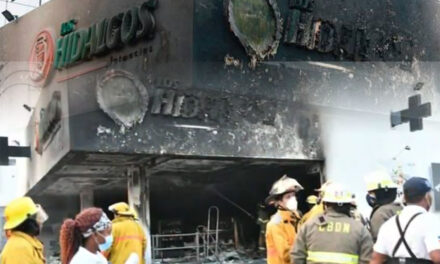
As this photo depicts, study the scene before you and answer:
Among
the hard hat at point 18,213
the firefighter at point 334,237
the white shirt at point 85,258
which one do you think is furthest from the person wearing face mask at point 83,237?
the firefighter at point 334,237

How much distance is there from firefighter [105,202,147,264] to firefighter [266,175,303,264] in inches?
69.5

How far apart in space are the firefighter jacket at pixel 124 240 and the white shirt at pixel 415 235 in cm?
299

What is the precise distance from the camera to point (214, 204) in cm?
1430

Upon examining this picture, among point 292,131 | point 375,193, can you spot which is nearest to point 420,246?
point 375,193

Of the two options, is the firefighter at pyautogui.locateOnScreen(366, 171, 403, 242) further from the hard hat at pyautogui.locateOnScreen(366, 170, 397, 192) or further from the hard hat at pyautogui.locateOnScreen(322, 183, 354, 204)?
the hard hat at pyautogui.locateOnScreen(322, 183, 354, 204)

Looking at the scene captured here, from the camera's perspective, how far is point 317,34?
11344 millimetres

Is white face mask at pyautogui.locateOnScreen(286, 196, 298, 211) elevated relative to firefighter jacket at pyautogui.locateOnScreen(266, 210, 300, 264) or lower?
elevated

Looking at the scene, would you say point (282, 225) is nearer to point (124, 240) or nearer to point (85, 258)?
point (124, 240)

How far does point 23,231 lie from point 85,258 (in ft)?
2.04

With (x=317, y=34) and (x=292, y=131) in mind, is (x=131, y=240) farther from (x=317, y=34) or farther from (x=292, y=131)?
(x=317, y=34)

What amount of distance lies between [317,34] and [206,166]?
11.8 feet

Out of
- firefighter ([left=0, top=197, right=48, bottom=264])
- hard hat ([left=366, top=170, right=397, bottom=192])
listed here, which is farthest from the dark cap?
firefighter ([left=0, top=197, right=48, bottom=264])

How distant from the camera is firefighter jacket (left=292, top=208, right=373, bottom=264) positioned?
13.7ft

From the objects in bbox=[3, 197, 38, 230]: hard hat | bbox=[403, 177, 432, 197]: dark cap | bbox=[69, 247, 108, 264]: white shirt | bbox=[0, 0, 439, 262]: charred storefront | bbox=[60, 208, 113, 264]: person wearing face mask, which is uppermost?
bbox=[0, 0, 439, 262]: charred storefront
